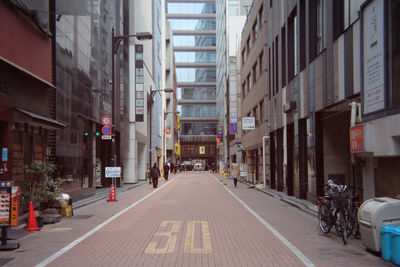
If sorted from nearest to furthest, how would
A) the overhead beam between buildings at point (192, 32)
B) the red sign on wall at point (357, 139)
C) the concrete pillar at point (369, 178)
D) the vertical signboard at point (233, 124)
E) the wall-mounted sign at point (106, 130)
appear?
the red sign on wall at point (357, 139) → the concrete pillar at point (369, 178) → the wall-mounted sign at point (106, 130) → the vertical signboard at point (233, 124) → the overhead beam between buildings at point (192, 32)

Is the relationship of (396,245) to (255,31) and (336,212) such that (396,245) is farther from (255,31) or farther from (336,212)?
(255,31)

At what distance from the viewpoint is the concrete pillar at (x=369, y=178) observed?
1256 cm

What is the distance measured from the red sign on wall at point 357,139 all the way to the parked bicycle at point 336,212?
6.50 ft

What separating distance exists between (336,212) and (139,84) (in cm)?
3120

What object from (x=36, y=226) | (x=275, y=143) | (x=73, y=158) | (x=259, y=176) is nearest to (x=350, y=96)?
(x=36, y=226)

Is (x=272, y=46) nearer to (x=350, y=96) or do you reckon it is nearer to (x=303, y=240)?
(x=350, y=96)

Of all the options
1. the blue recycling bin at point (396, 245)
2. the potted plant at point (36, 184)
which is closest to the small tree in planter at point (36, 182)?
the potted plant at point (36, 184)

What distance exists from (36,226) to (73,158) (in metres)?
9.23

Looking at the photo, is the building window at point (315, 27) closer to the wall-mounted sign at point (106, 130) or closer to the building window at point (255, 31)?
the wall-mounted sign at point (106, 130)

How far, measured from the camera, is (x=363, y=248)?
890 centimetres

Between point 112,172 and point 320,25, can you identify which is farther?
point 112,172

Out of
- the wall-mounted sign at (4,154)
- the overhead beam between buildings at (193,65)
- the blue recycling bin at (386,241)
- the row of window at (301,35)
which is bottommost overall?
the blue recycling bin at (386,241)

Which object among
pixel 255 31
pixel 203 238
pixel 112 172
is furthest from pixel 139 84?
pixel 203 238

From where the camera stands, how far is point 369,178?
1283 cm
